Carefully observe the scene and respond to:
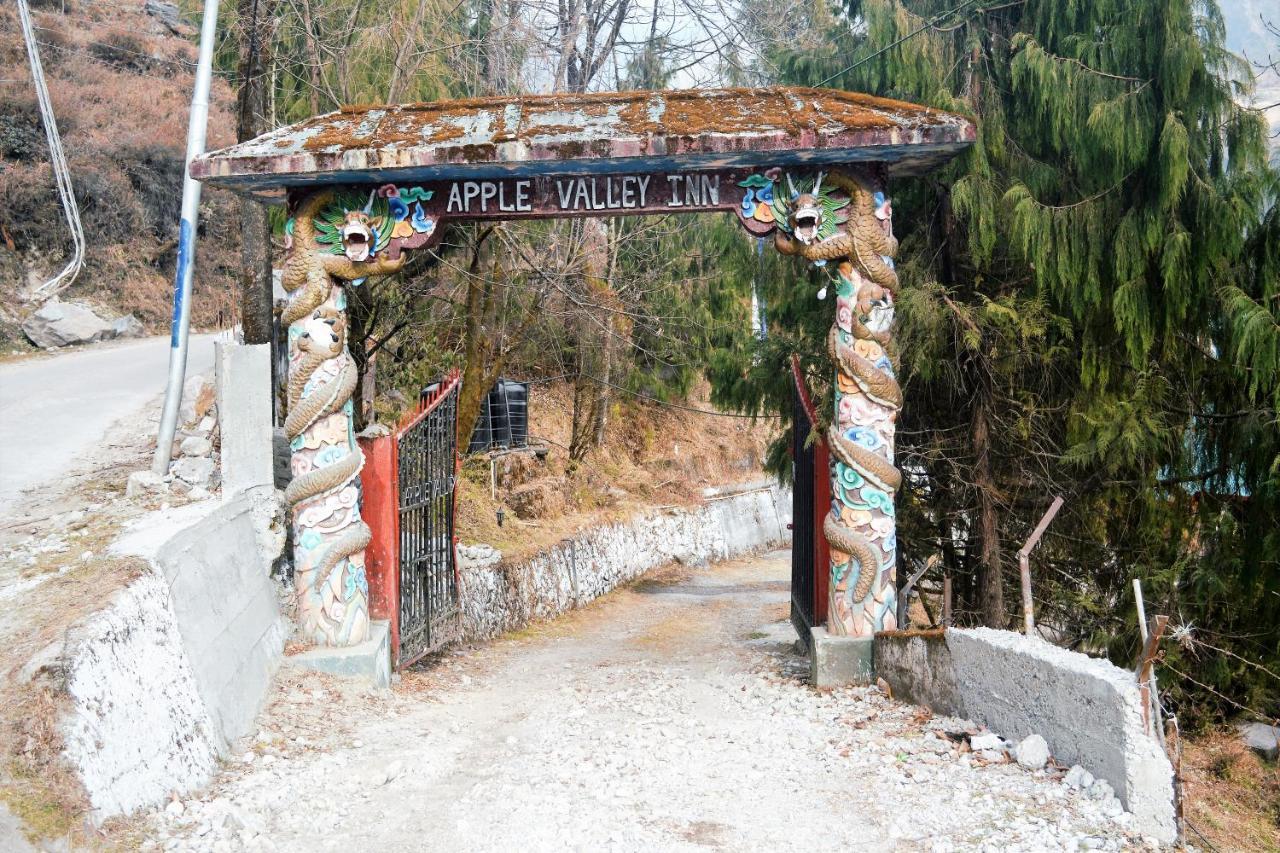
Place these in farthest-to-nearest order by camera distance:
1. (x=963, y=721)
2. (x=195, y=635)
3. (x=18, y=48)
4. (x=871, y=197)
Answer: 1. (x=18, y=48)
2. (x=871, y=197)
3. (x=963, y=721)
4. (x=195, y=635)

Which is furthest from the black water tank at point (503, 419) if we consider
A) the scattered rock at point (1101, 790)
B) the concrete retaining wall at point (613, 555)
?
the scattered rock at point (1101, 790)

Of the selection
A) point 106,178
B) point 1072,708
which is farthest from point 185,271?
point 106,178

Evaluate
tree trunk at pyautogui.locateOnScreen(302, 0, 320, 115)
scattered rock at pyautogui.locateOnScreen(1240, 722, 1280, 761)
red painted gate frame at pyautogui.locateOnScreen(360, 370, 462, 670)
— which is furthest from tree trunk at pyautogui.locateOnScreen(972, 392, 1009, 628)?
tree trunk at pyautogui.locateOnScreen(302, 0, 320, 115)

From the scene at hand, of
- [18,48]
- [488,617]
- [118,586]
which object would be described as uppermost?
[18,48]

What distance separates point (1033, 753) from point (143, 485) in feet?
20.0

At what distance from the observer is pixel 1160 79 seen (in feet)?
25.7

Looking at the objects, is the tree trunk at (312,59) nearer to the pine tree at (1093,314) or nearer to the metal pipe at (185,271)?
the metal pipe at (185,271)

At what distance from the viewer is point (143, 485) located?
7.73m

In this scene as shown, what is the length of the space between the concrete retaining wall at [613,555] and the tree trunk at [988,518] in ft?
17.0

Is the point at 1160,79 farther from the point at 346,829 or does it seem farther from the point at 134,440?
the point at 134,440

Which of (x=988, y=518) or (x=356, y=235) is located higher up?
(x=356, y=235)

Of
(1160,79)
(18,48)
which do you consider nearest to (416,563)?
(1160,79)

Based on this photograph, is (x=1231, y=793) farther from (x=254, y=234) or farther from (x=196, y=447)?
(x=254, y=234)

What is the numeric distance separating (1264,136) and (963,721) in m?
4.78
